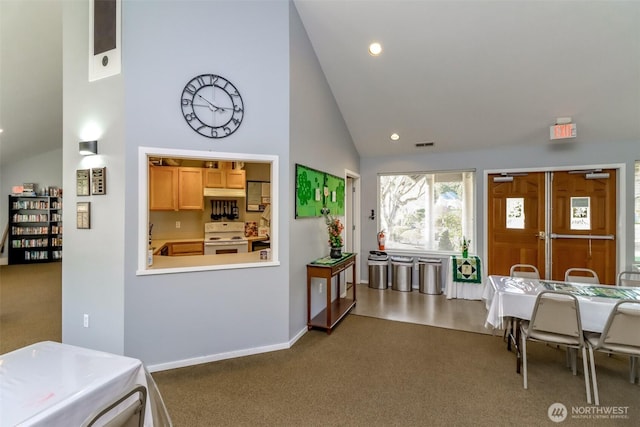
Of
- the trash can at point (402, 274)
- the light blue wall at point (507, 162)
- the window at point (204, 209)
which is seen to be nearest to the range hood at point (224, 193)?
the window at point (204, 209)

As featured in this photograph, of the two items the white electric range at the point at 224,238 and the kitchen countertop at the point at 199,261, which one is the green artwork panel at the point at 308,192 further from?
the white electric range at the point at 224,238

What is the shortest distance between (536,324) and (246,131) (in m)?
3.15

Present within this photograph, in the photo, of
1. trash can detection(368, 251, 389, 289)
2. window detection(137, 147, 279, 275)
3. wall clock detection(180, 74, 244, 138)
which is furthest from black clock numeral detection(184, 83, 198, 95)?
trash can detection(368, 251, 389, 289)

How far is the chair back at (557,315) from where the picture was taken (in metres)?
2.30

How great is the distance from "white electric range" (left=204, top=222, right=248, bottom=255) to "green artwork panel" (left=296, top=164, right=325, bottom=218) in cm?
241

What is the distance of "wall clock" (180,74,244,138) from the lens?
2812 mm

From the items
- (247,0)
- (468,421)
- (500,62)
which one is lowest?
(468,421)

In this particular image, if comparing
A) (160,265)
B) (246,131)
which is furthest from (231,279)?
(246,131)

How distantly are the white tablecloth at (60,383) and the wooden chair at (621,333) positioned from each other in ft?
10.2

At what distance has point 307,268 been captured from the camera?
11.9ft

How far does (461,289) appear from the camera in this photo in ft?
16.3

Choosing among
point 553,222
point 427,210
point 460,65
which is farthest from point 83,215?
point 553,222

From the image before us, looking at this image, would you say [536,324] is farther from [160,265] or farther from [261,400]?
[160,265]

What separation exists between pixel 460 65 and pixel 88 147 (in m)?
4.25
